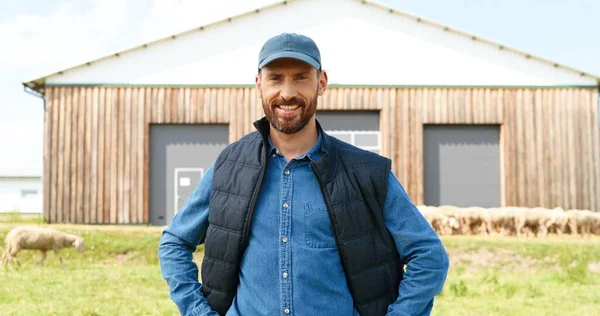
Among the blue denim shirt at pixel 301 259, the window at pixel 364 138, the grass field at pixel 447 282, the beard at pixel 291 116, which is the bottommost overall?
the grass field at pixel 447 282

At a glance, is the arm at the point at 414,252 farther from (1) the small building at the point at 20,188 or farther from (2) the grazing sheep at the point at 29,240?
(1) the small building at the point at 20,188

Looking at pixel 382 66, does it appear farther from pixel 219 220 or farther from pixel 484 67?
pixel 219 220

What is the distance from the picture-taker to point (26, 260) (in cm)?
1705

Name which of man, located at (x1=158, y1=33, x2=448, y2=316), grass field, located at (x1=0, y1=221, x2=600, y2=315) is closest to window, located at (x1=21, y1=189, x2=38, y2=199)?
grass field, located at (x1=0, y1=221, x2=600, y2=315)

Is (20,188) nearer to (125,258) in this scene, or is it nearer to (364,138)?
(364,138)

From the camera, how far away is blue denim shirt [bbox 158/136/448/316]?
10.5ft

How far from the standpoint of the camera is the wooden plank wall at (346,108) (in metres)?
24.6

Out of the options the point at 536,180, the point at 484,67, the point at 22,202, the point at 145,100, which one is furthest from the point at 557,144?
the point at 22,202

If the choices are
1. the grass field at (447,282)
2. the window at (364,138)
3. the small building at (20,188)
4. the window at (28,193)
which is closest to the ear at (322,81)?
the grass field at (447,282)

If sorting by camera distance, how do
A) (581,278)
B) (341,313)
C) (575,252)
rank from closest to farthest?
(341,313) < (581,278) < (575,252)

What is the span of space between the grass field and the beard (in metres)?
6.18

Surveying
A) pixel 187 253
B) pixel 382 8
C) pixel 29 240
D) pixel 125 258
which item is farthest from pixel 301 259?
pixel 382 8

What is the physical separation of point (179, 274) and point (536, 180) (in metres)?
23.9

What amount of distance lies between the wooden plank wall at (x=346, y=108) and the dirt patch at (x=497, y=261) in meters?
8.34
